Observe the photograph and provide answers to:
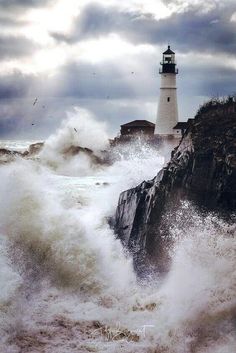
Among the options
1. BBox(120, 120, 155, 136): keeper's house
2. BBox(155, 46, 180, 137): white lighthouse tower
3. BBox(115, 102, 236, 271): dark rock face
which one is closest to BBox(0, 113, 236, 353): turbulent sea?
BBox(115, 102, 236, 271): dark rock face

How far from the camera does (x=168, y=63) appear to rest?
35688mm

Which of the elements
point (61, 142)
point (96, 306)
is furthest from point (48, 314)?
point (61, 142)

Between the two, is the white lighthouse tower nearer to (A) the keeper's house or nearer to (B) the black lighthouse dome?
(B) the black lighthouse dome

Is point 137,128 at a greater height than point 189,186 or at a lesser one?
greater

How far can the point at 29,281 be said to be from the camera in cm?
1216

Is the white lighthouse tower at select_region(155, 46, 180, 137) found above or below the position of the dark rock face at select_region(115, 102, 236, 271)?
above

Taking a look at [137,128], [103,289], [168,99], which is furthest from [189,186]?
[137,128]

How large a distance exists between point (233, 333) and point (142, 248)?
4.20m

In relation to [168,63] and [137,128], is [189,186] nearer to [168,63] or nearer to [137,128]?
[168,63]

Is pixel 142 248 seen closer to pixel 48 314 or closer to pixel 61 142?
pixel 48 314

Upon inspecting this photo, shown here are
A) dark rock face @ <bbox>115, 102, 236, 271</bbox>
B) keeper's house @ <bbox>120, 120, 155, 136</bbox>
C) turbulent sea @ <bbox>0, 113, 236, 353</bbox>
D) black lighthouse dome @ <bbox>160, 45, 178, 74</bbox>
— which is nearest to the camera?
turbulent sea @ <bbox>0, 113, 236, 353</bbox>

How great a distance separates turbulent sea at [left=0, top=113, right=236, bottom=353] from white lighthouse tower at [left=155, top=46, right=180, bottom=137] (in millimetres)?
19841

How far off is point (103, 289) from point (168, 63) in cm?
2604

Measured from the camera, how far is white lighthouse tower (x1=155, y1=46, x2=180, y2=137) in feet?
117
